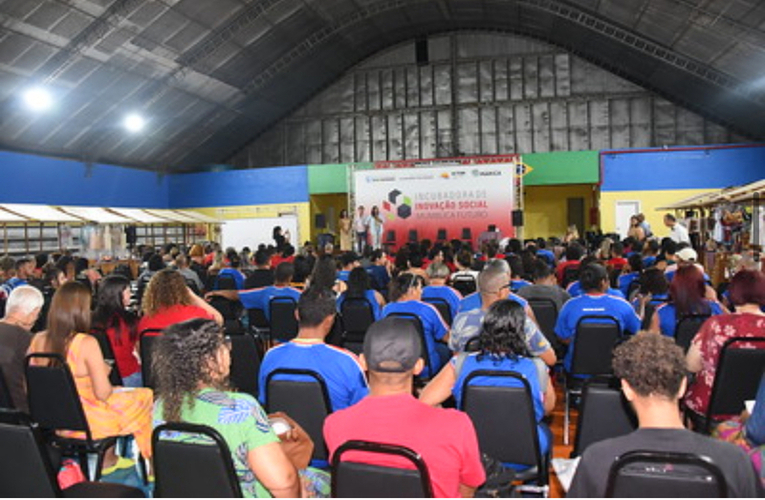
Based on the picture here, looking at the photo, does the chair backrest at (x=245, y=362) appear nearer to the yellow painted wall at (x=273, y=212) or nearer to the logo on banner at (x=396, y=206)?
the logo on banner at (x=396, y=206)

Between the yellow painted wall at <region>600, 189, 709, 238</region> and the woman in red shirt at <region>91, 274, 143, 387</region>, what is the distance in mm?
17023

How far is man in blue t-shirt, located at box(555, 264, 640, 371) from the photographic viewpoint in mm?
4246

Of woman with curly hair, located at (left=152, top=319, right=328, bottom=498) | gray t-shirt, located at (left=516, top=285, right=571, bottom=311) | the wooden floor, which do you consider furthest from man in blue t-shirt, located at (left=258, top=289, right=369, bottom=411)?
gray t-shirt, located at (left=516, top=285, right=571, bottom=311)

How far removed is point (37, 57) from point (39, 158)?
3.90 m

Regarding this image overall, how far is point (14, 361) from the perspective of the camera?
345cm

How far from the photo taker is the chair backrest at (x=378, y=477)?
1.70 meters

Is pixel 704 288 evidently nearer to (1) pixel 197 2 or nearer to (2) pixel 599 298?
(2) pixel 599 298

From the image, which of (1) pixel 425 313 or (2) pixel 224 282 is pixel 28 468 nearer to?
(1) pixel 425 313

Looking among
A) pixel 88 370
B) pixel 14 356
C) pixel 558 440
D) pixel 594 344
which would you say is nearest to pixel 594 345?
pixel 594 344

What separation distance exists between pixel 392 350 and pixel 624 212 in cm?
1827

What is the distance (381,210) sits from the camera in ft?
58.9

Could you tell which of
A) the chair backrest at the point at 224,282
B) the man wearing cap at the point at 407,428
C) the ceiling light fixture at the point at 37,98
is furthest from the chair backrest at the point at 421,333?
the ceiling light fixture at the point at 37,98

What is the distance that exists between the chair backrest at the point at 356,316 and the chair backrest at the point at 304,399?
2395 mm

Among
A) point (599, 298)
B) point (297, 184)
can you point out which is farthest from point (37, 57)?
point (599, 298)
